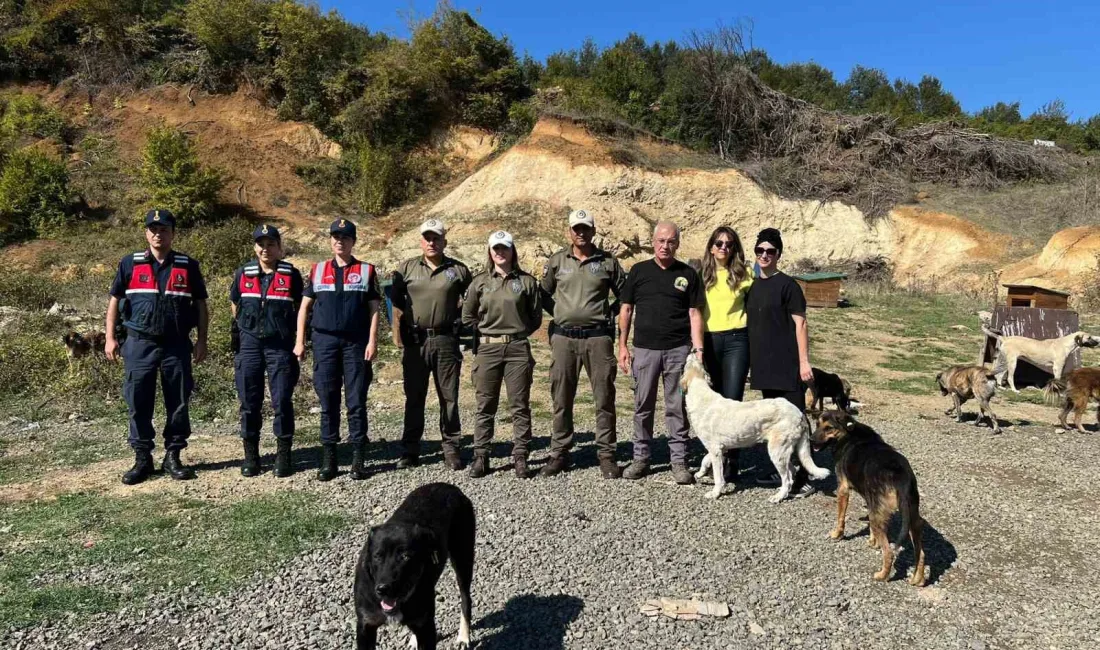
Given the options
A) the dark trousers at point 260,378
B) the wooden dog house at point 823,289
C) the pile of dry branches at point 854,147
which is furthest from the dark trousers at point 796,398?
→ the pile of dry branches at point 854,147

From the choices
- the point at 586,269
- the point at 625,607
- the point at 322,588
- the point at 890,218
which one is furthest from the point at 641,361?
→ the point at 890,218

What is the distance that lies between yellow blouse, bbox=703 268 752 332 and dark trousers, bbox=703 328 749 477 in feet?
0.20

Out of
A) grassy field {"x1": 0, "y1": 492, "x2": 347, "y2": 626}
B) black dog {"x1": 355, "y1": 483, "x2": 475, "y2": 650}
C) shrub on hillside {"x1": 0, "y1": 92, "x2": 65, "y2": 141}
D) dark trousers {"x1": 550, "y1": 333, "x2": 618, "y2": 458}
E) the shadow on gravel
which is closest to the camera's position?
black dog {"x1": 355, "y1": 483, "x2": 475, "y2": 650}

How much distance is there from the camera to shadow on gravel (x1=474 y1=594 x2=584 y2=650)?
2.99 meters

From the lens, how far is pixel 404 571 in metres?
2.35

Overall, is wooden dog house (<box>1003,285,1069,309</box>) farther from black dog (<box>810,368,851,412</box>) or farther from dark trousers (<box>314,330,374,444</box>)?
dark trousers (<box>314,330,374,444</box>)

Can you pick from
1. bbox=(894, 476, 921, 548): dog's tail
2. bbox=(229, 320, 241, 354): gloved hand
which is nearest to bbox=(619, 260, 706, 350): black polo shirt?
bbox=(894, 476, 921, 548): dog's tail

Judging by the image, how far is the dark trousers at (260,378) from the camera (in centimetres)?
512

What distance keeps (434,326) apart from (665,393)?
209 cm

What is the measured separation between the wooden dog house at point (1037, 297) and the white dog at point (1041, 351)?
6552 millimetres

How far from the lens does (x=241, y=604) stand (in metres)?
3.29

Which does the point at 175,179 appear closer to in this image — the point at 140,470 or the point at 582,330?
the point at 140,470

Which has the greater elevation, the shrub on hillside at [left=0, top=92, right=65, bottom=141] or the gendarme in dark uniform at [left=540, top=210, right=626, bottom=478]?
the shrub on hillside at [left=0, top=92, right=65, bottom=141]

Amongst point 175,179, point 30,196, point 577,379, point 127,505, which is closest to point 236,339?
point 127,505
